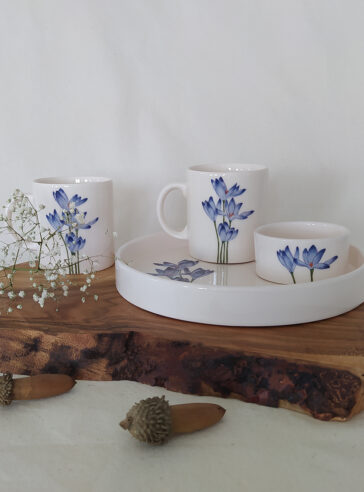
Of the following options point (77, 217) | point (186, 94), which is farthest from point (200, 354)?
point (186, 94)

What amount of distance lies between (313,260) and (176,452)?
29cm

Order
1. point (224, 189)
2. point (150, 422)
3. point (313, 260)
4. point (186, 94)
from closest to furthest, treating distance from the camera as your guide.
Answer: point (150, 422)
point (313, 260)
point (224, 189)
point (186, 94)

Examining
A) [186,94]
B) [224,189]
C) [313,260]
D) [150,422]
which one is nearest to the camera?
[150,422]

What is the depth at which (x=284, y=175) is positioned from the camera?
1.02 m

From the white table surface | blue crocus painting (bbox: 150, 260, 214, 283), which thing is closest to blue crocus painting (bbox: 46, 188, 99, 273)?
blue crocus painting (bbox: 150, 260, 214, 283)

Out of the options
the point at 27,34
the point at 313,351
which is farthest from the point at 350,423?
the point at 27,34

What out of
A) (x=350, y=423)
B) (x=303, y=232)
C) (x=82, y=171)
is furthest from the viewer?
(x=82, y=171)

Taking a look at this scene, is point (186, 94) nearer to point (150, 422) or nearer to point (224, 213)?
point (224, 213)

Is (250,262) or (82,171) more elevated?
(82,171)

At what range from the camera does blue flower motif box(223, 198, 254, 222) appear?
2.48ft

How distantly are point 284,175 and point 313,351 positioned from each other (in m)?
0.55

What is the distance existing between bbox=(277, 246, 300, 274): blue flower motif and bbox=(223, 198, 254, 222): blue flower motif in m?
0.12

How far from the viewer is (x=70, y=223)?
0.75 m

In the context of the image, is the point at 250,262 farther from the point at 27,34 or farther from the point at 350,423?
the point at 27,34
